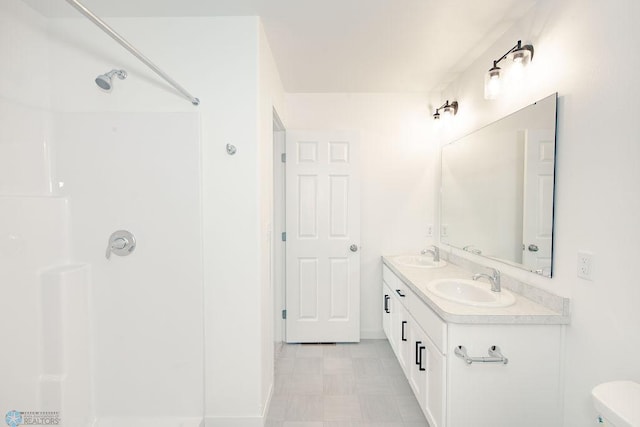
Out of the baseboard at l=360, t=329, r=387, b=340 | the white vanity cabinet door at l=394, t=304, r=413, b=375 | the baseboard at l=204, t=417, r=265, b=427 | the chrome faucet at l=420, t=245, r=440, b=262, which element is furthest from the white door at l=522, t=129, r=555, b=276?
the baseboard at l=204, t=417, r=265, b=427

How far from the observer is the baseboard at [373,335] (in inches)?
113

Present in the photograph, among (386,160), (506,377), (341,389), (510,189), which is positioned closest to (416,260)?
(386,160)

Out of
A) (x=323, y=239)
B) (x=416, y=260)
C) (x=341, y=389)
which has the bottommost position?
(x=341, y=389)

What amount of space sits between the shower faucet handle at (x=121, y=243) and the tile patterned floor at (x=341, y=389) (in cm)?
135

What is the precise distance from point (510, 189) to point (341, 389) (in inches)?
69.9

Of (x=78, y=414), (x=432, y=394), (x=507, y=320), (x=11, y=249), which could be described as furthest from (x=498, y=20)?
(x=78, y=414)

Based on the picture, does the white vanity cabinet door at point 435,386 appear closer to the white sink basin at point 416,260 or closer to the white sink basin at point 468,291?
the white sink basin at point 468,291

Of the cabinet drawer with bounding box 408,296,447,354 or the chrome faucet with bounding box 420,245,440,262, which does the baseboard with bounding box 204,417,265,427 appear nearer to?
the cabinet drawer with bounding box 408,296,447,354

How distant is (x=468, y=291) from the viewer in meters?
1.86

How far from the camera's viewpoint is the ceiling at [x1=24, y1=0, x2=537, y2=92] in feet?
5.06

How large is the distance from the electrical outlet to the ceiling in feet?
4.34

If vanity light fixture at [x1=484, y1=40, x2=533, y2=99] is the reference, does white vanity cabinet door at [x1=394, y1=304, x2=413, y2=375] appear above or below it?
below

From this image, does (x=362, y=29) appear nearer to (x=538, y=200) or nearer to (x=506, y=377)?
(x=538, y=200)

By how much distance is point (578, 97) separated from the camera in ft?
4.23
